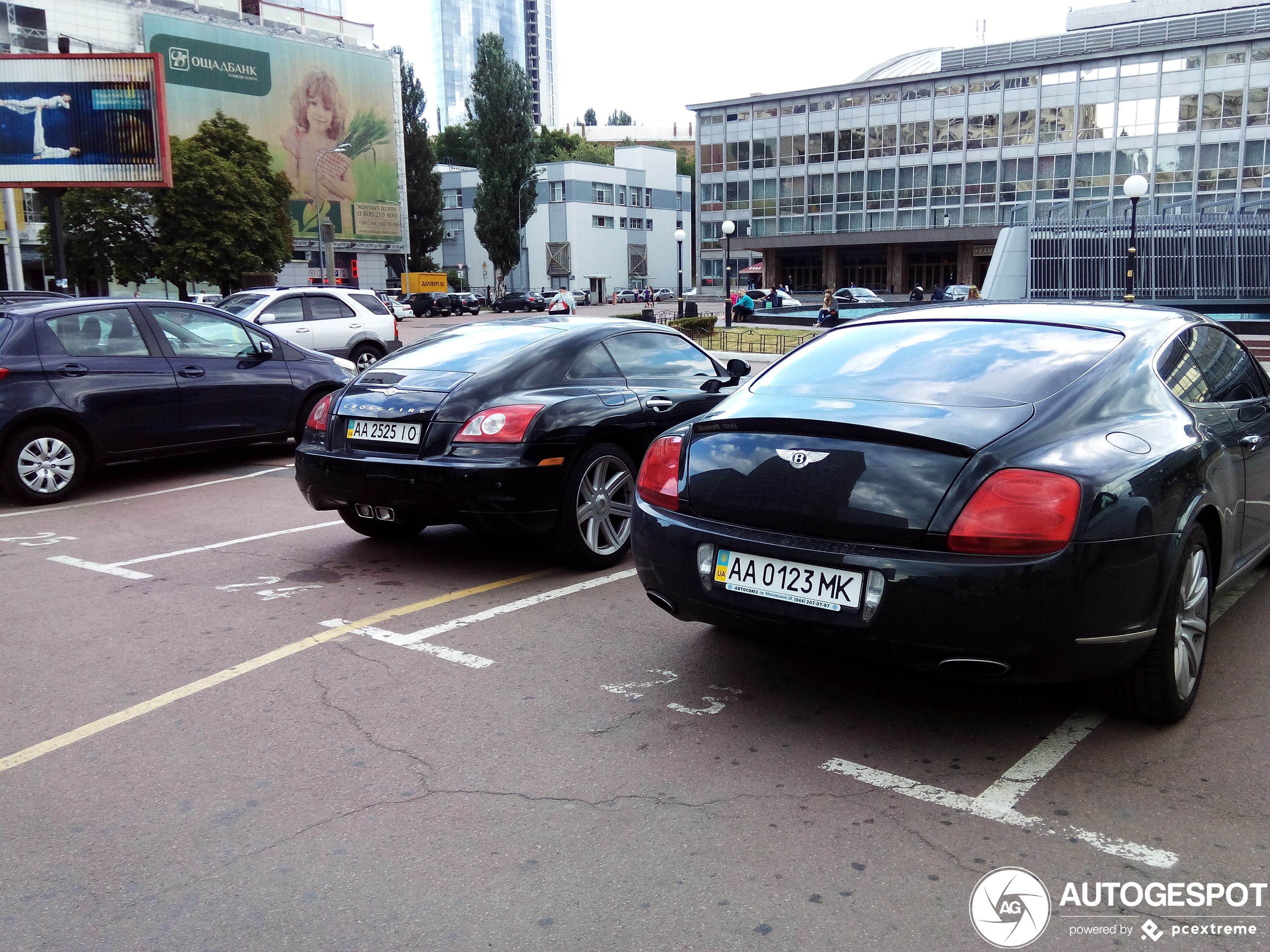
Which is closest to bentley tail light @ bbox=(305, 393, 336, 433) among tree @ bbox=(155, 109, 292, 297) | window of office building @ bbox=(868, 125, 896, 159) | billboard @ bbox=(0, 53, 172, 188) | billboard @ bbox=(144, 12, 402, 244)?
billboard @ bbox=(0, 53, 172, 188)

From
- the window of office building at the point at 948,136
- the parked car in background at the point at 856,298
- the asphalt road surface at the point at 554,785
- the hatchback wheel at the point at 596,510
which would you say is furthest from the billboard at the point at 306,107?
the asphalt road surface at the point at 554,785

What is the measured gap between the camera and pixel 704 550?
12.7ft

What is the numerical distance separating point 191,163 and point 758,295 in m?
29.2

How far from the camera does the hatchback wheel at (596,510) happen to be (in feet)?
19.4

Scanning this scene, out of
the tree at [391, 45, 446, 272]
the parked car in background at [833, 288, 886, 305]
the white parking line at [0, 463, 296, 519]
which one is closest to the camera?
the white parking line at [0, 463, 296, 519]

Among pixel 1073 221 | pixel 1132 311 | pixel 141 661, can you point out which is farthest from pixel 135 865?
pixel 1073 221

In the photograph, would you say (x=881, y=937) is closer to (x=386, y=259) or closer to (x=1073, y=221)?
(x=1073, y=221)

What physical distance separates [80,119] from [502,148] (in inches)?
1772

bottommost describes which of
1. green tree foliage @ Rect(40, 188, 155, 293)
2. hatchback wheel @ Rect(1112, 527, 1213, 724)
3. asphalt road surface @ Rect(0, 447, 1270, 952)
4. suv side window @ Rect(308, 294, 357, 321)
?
asphalt road surface @ Rect(0, 447, 1270, 952)

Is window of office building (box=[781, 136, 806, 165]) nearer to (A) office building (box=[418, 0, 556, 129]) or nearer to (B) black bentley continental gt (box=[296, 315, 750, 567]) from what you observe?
(B) black bentley continental gt (box=[296, 315, 750, 567])

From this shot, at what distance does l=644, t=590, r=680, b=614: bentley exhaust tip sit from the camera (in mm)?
4082

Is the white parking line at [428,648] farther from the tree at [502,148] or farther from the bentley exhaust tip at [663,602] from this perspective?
the tree at [502,148]

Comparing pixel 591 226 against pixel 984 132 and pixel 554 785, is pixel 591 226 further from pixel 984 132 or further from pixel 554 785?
pixel 554 785

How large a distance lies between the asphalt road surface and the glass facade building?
53640 mm
